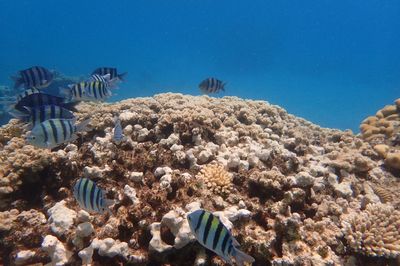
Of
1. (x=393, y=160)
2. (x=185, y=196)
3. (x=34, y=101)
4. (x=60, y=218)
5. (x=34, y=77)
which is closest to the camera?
(x=60, y=218)

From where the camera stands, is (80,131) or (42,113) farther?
(80,131)

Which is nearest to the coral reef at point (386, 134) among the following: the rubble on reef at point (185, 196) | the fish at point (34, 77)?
the rubble on reef at point (185, 196)

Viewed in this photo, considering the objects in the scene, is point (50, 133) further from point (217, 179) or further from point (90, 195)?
point (217, 179)

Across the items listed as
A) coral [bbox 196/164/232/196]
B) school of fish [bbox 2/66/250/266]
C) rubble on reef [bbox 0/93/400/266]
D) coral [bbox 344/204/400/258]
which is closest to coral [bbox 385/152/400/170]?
rubble on reef [bbox 0/93/400/266]

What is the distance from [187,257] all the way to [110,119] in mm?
3521

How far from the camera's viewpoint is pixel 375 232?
4.52 meters

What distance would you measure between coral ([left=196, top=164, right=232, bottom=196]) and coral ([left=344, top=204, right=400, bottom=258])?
1.78m

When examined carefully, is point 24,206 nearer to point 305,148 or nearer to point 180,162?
point 180,162

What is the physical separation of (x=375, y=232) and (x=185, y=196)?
9.16 ft

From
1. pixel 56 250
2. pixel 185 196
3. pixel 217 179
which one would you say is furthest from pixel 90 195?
pixel 217 179

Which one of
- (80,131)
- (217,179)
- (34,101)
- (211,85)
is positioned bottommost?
(217,179)

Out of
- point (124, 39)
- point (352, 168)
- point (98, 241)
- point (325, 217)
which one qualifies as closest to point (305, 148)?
point (352, 168)

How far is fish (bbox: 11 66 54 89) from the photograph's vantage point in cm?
590

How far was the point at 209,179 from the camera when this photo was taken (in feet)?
15.2
